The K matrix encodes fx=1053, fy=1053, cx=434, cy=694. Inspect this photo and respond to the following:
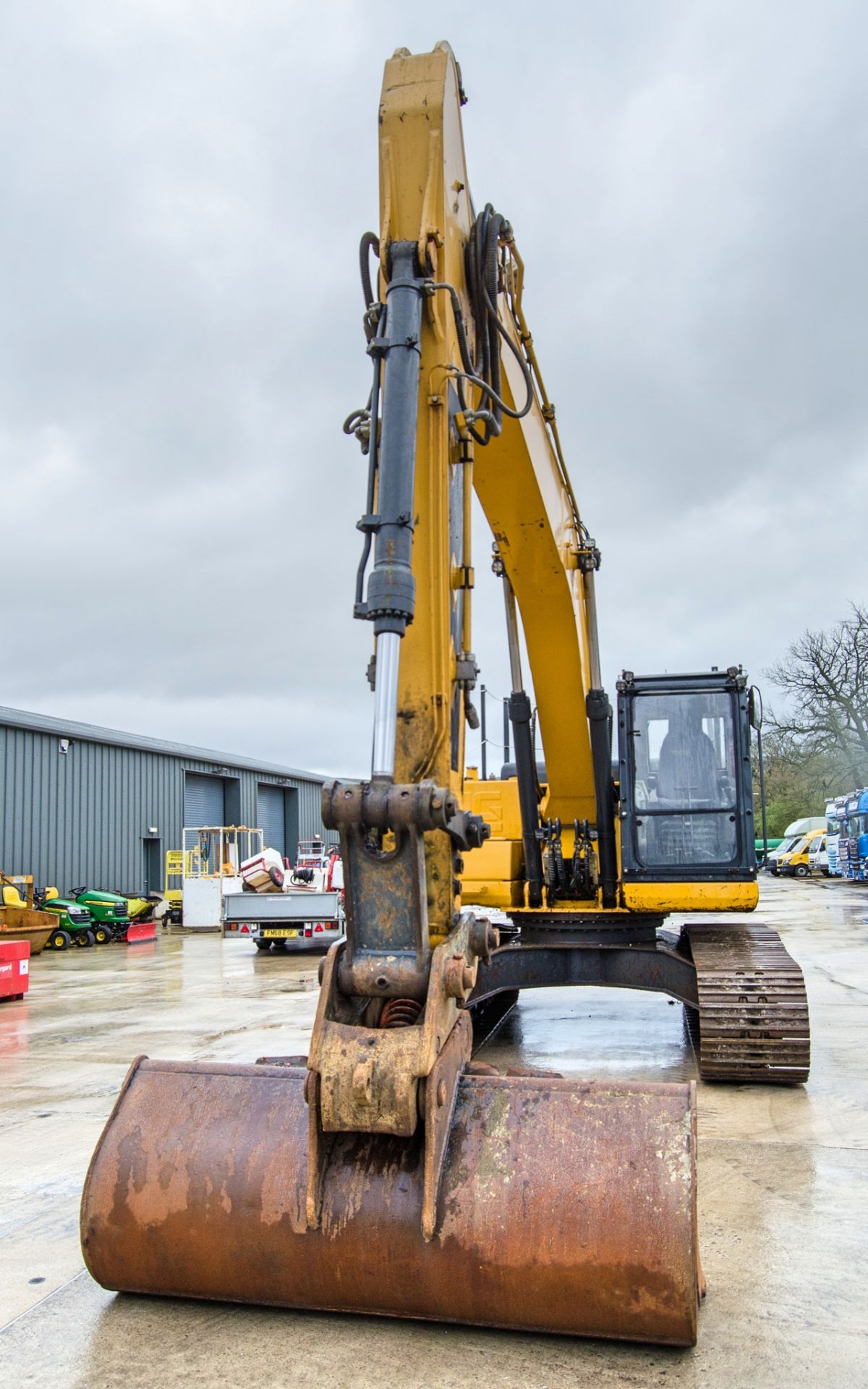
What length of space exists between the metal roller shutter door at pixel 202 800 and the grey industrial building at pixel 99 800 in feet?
0.14

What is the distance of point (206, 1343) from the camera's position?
3.00 metres

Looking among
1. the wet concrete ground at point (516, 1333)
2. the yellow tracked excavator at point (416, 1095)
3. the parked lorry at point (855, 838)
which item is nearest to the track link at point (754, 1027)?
the wet concrete ground at point (516, 1333)

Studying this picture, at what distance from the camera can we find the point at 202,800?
1336 inches

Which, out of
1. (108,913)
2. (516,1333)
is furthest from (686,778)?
(108,913)

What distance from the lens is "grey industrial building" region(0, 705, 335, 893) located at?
23.5m

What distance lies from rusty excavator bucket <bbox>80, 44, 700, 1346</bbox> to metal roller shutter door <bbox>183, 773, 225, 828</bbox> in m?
28.8

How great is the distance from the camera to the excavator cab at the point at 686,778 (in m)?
6.92

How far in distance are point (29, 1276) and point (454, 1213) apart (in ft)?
5.29

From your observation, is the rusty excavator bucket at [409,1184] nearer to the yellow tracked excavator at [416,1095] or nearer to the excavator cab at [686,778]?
the yellow tracked excavator at [416,1095]

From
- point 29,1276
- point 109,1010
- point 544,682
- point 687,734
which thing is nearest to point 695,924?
point 687,734

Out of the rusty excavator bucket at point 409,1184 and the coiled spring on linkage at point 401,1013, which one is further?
the coiled spring on linkage at point 401,1013

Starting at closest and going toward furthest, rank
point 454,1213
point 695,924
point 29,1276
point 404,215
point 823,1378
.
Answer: point 823,1378 < point 454,1213 < point 29,1276 < point 404,215 < point 695,924

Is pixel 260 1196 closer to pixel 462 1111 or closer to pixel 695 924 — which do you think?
pixel 462 1111

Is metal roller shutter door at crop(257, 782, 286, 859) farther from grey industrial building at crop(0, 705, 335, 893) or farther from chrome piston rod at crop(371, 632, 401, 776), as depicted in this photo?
chrome piston rod at crop(371, 632, 401, 776)
